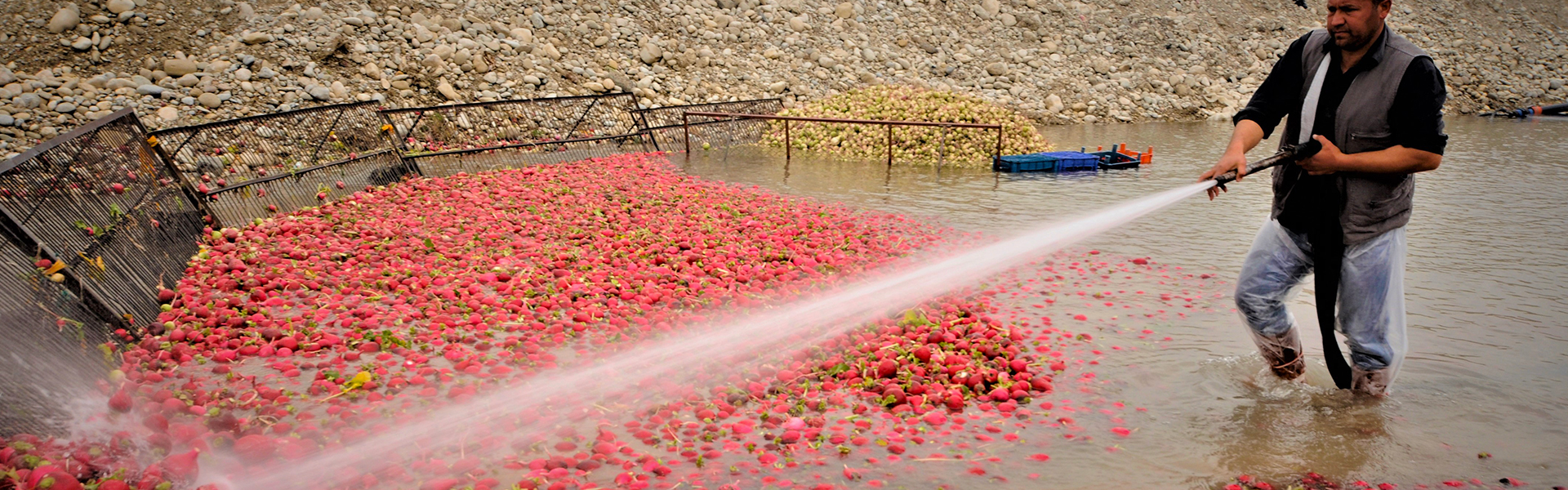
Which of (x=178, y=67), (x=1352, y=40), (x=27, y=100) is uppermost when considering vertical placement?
(x=178, y=67)

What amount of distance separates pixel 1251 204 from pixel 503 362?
→ 12.6m

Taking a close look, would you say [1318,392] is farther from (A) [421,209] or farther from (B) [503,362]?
(A) [421,209]

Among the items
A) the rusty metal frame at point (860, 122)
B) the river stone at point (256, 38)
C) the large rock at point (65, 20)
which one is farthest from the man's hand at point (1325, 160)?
the large rock at point (65, 20)

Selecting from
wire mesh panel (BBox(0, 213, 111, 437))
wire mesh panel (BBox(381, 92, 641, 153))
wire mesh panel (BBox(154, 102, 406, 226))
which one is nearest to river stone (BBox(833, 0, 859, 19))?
wire mesh panel (BBox(381, 92, 641, 153))

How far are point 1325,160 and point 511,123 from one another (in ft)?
62.8

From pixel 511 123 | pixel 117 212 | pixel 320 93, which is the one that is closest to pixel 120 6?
pixel 320 93

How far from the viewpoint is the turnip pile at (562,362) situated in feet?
16.0

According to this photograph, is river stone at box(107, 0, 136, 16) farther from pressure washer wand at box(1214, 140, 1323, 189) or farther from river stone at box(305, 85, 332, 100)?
pressure washer wand at box(1214, 140, 1323, 189)

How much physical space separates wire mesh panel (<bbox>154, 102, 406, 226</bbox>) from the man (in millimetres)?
11130

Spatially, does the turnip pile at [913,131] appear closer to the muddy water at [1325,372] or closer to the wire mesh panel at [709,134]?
the wire mesh panel at [709,134]

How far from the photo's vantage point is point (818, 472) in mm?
4914

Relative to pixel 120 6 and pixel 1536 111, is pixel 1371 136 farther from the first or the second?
pixel 1536 111

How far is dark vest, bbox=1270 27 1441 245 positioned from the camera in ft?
15.4

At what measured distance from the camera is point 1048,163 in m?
18.5
